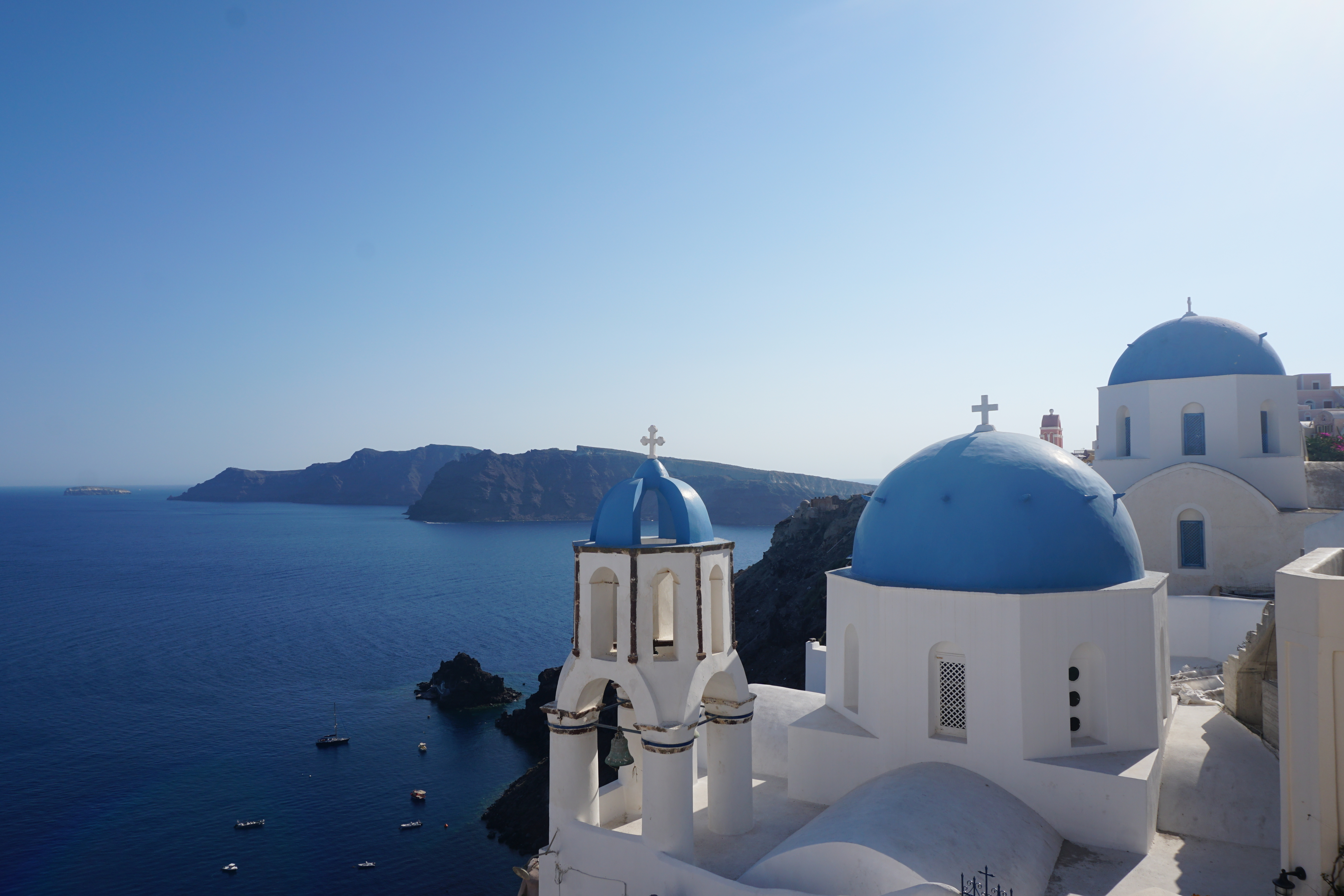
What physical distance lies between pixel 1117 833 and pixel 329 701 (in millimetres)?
41303

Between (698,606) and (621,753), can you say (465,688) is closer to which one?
(621,753)

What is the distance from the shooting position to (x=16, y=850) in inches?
1027

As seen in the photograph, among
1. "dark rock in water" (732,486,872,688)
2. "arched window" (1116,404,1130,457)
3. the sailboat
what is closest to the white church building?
"arched window" (1116,404,1130,457)

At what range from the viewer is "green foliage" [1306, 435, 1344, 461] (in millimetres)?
35219

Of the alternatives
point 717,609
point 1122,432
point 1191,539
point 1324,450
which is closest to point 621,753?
point 717,609

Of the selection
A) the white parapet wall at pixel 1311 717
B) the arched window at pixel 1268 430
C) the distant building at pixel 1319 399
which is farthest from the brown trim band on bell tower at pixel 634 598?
the distant building at pixel 1319 399

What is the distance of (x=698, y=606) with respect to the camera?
32.8 ft

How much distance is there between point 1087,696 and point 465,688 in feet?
122

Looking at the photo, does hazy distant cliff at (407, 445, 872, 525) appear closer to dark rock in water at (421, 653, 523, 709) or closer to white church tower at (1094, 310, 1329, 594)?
dark rock in water at (421, 653, 523, 709)

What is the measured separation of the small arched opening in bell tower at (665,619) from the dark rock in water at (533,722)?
27.4 metres

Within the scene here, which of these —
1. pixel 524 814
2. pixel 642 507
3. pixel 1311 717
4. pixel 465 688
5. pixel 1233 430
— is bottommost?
pixel 524 814

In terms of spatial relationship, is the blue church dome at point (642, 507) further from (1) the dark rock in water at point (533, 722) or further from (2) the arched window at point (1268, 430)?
(1) the dark rock in water at point (533, 722)

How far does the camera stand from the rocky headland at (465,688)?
1649 inches

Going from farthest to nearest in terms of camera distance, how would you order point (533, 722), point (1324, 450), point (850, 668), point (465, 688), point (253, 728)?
1. point (465, 688)
2. point (533, 722)
3. point (253, 728)
4. point (1324, 450)
5. point (850, 668)
